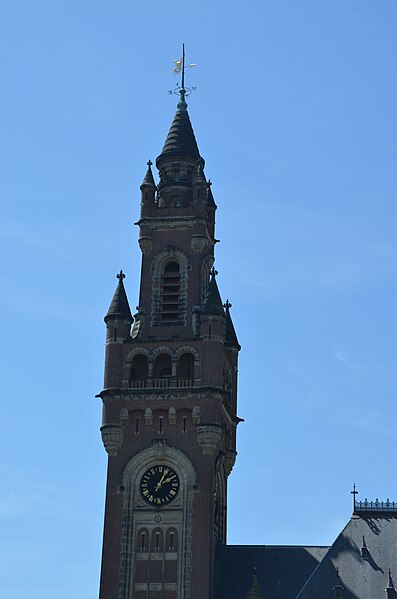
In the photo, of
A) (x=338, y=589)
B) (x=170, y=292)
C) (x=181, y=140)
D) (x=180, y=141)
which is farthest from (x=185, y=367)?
(x=181, y=140)

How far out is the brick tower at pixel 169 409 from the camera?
110m

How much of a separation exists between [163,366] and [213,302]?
6.61 metres

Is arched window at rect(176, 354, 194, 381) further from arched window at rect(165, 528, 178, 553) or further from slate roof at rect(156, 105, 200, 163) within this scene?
slate roof at rect(156, 105, 200, 163)

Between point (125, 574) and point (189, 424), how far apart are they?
1268 cm

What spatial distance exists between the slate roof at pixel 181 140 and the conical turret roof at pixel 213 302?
44.7 feet

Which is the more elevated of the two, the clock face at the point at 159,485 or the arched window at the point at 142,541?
the clock face at the point at 159,485

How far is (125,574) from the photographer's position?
110 metres

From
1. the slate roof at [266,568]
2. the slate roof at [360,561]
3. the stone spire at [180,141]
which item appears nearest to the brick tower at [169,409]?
the stone spire at [180,141]

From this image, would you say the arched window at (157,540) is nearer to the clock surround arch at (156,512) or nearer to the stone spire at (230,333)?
the clock surround arch at (156,512)

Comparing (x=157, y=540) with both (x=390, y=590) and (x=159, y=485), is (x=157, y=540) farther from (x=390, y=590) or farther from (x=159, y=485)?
(x=390, y=590)

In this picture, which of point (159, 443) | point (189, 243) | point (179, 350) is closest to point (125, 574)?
point (159, 443)

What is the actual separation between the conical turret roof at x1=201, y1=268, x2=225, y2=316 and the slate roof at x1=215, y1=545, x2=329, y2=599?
18877mm

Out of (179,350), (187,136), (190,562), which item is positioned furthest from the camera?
(187,136)

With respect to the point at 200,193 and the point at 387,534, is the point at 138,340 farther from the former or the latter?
the point at 387,534
